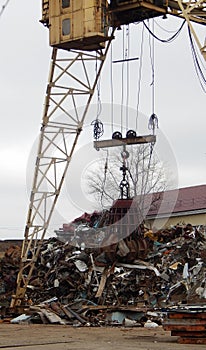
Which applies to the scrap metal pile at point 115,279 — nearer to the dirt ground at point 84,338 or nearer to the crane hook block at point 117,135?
the dirt ground at point 84,338

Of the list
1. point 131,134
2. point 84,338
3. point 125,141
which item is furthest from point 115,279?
point 84,338

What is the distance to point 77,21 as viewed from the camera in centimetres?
2048

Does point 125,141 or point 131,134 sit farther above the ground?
point 131,134

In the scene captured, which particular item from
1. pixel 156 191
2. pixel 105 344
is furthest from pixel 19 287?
pixel 156 191

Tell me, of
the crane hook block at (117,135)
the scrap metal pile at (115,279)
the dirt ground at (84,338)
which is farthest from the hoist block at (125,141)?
the dirt ground at (84,338)

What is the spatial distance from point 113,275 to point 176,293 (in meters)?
2.33

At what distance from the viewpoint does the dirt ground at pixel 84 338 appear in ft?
44.7

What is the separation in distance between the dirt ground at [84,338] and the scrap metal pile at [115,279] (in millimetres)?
1740

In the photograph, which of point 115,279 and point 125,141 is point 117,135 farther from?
point 115,279

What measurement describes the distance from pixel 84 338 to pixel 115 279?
6.88 metres

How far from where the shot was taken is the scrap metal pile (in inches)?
802

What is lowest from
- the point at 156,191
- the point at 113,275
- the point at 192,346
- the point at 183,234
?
the point at 192,346

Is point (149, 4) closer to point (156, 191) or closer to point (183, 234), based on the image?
point (183, 234)

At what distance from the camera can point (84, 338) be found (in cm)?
1559
